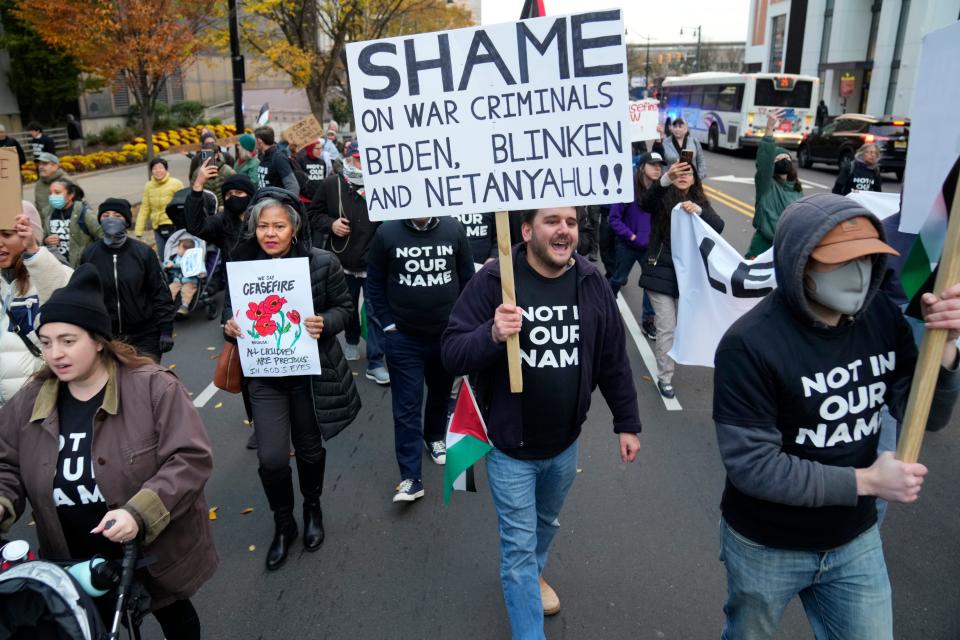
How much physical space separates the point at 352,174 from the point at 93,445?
14.5 feet

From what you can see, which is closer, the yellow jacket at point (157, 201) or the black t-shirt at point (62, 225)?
the black t-shirt at point (62, 225)

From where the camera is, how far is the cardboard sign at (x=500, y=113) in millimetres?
3004

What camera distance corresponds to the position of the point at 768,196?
7074 millimetres

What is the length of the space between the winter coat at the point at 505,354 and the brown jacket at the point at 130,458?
3.59ft

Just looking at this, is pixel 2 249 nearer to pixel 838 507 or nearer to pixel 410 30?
pixel 838 507

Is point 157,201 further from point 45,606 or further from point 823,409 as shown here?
point 823,409

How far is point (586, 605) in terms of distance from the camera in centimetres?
379

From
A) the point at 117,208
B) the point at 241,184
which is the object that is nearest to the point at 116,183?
the point at 117,208

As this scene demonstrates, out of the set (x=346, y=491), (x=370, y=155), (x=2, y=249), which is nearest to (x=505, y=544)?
(x=370, y=155)

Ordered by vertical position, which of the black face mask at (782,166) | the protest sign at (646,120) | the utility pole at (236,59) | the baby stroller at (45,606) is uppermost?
the utility pole at (236,59)

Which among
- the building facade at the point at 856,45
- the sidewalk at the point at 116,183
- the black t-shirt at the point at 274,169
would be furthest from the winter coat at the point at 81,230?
the building facade at the point at 856,45

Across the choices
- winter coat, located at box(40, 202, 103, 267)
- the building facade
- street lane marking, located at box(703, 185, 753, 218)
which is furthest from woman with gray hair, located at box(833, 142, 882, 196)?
the building facade

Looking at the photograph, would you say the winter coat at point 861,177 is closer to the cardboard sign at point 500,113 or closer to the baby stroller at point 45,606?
the cardboard sign at point 500,113

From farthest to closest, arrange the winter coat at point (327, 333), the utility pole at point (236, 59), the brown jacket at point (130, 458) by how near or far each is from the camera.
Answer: the utility pole at point (236, 59), the winter coat at point (327, 333), the brown jacket at point (130, 458)
